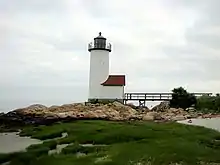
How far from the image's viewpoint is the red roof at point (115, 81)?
66188 mm

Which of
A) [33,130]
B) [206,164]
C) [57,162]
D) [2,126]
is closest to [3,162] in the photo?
[57,162]

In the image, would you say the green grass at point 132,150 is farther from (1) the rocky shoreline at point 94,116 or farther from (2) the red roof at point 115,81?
(2) the red roof at point 115,81

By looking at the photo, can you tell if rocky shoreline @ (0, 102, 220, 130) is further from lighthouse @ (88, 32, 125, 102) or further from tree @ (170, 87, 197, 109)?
lighthouse @ (88, 32, 125, 102)

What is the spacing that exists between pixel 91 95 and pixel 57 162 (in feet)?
158

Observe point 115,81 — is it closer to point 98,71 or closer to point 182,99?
point 98,71

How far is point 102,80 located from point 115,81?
209cm

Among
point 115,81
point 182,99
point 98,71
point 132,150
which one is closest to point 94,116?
point 182,99

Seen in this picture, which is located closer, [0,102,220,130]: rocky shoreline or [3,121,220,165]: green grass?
[3,121,220,165]: green grass

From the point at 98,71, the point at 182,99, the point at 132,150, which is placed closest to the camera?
the point at 132,150

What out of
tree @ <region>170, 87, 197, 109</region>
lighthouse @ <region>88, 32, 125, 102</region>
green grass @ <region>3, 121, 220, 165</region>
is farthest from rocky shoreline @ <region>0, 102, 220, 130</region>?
green grass @ <region>3, 121, 220, 165</region>

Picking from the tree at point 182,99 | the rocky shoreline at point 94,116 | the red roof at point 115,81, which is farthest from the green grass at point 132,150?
the red roof at point 115,81

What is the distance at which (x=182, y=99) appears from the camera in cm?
6225

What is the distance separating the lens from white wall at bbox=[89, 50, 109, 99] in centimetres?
6688

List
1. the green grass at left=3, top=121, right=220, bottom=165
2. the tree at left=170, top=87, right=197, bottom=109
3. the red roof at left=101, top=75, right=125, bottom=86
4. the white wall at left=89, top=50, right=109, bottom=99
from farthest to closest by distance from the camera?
the white wall at left=89, top=50, right=109, bottom=99, the red roof at left=101, top=75, right=125, bottom=86, the tree at left=170, top=87, right=197, bottom=109, the green grass at left=3, top=121, right=220, bottom=165
